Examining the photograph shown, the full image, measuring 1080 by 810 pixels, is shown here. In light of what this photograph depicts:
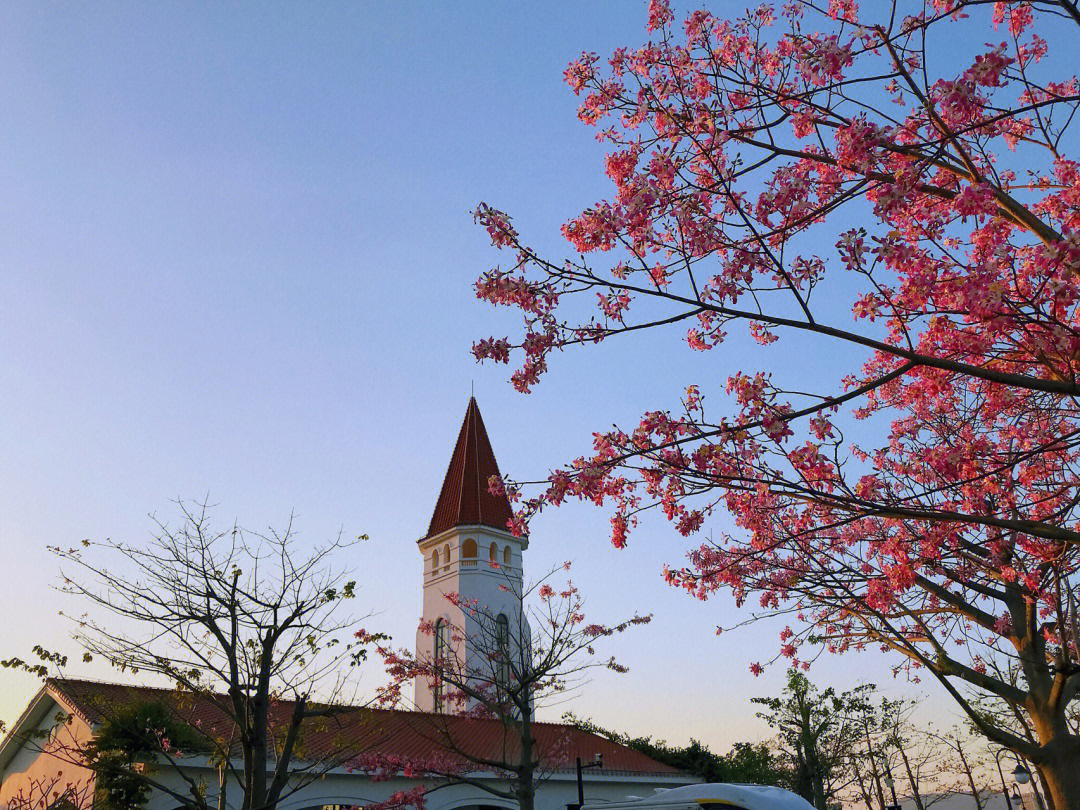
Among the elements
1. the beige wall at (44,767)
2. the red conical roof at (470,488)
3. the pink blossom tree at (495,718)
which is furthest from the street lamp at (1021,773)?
the beige wall at (44,767)

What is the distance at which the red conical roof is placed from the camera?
3606 cm

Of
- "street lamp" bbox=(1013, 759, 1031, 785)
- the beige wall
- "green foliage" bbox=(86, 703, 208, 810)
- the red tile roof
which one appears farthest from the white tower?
"street lamp" bbox=(1013, 759, 1031, 785)

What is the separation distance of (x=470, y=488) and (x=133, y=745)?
22.3 meters

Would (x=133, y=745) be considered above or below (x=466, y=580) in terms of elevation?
below

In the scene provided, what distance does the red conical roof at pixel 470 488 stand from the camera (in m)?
36.1

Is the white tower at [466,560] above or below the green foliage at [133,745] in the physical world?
above

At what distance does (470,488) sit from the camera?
37031 millimetres

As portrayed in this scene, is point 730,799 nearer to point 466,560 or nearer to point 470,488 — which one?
point 466,560

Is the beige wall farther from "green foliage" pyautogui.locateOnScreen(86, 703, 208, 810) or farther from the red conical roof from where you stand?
the red conical roof

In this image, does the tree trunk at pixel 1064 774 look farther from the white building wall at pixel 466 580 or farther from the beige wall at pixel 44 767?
→ the white building wall at pixel 466 580

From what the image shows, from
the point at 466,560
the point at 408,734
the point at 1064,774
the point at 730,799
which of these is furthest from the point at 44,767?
the point at 1064,774

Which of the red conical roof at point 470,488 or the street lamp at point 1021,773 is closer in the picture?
the street lamp at point 1021,773

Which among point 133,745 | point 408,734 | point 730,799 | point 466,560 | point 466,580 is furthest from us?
point 466,560

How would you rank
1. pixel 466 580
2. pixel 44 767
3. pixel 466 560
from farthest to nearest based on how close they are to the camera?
pixel 466 560 < pixel 466 580 < pixel 44 767
